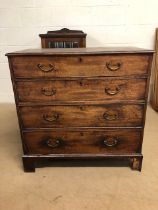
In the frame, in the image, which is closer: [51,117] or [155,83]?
[51,117]

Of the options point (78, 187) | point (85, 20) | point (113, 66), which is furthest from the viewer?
point (85, 20)

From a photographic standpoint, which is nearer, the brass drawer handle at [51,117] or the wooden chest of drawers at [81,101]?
the wooden chest of drawers at [81,101]

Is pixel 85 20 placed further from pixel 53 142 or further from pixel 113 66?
pixel 53 142

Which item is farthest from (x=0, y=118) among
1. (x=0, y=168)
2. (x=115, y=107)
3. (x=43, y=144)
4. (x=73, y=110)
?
(x=115, y=107)

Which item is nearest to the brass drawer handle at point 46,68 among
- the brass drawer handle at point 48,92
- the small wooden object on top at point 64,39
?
the brass drawer handle at point 48,92

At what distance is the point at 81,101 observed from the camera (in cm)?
141

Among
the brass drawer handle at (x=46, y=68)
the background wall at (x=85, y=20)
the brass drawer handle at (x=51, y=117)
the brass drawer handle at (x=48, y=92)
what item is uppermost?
the background wall at (x=85, y=20)

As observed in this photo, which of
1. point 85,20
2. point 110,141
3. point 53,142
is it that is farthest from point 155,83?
point 53,142

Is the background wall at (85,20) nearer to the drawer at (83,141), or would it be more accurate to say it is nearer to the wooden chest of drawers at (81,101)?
the wooden chest of drawers at (81,101)

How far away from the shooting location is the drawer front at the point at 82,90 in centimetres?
137

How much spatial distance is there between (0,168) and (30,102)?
0.62 m

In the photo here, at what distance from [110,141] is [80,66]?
22.8 inches

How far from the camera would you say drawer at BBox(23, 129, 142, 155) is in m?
1.50

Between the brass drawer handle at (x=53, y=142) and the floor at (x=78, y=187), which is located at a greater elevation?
the brass drawer handle at (x=53, y=142)
